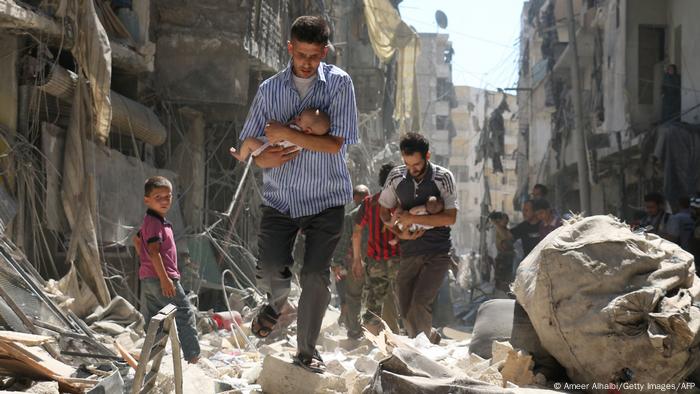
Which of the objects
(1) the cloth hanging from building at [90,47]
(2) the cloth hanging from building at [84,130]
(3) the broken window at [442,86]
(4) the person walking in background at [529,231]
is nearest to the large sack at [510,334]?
(2) the cloth hanging from building at [84,130]

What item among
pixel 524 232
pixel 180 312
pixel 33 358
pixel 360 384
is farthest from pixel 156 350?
pixel 524 232

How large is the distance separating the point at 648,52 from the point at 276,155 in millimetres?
18741

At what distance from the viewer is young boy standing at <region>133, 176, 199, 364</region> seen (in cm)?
630

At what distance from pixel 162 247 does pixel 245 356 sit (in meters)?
1.48

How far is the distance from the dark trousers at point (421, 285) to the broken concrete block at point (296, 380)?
6.60 feet

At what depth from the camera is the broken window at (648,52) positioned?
70.4 ft

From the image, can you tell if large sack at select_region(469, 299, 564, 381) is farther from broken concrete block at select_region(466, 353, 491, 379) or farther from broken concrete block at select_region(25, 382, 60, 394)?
broken concrete block at select_region(25, 382, 60, 394)

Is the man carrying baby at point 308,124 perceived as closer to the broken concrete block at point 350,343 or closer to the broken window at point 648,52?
the broken concrete block at point 350,343

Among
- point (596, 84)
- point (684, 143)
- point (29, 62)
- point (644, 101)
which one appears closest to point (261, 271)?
point (29, 62)

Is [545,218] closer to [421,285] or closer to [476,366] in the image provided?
[421,285]

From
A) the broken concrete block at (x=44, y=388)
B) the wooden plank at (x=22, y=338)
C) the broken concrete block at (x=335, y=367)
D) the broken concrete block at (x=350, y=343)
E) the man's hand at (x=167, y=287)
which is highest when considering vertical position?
the wooden plank at (x=22, y=338)

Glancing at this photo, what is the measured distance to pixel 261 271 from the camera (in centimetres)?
506

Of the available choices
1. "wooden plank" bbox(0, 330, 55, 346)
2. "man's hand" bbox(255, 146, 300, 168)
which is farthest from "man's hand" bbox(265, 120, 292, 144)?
"wooden plank" bbox(0, 330, 55, 346)

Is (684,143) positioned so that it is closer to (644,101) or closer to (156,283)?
(644,101)
